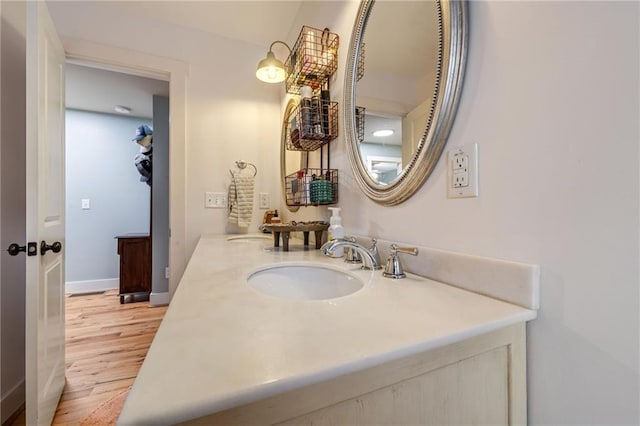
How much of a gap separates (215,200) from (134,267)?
1499 millimetres

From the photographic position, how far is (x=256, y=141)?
7.43 ft

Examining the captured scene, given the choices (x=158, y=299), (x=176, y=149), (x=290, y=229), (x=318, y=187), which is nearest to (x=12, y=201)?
(x=176, y=149)

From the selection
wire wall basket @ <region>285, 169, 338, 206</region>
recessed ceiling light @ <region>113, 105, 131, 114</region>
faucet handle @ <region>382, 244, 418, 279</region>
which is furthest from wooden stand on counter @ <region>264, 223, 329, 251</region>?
recessed ceiling light @ <region>113, 105, 131, 114</region>

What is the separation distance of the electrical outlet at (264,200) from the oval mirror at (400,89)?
1256mm

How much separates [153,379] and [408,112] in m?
0.86

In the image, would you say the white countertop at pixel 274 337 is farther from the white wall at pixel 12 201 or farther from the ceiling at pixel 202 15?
the ceiling at pixel 202 15

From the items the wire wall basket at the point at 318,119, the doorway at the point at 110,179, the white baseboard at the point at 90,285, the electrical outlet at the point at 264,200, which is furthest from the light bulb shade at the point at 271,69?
the white baseboard at the point at 90,285

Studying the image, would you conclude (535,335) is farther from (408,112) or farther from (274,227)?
(274,227)

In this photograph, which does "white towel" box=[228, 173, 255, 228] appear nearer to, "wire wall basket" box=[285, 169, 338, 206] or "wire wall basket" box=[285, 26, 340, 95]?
"wire wall basket" box=[285, 169, 338, 206]

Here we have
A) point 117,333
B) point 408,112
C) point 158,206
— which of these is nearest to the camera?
point 408,112

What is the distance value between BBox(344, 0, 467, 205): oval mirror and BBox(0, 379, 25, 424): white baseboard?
188 cm

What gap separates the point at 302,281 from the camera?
975 millimetres

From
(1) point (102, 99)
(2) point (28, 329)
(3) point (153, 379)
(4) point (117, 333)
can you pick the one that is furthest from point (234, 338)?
(1) point (102, 99)

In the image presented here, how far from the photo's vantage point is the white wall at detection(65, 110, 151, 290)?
10.6 feet
